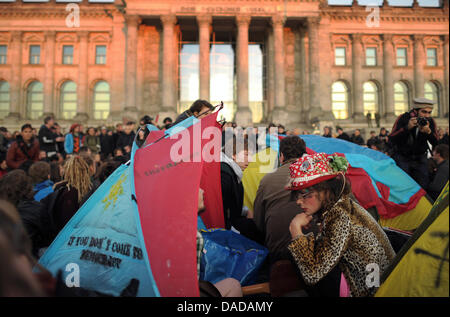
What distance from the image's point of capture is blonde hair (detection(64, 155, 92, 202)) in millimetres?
3996

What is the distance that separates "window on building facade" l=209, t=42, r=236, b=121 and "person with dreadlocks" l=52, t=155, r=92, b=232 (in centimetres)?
2400

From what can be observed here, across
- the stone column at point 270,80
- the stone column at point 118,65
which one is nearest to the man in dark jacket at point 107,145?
the stone column at point 118,65

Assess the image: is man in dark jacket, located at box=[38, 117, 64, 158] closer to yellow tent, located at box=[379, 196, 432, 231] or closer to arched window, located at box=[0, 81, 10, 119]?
yellow tent, located at box=[379, 196, 432, 231]

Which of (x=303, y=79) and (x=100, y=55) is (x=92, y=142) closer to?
(x=100, y=55)

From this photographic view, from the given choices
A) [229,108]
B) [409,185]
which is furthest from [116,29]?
[409,185]

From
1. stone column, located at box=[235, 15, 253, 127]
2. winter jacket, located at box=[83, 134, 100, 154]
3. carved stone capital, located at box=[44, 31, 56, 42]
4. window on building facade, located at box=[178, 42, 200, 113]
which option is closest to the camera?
winter jacket, located at box=[83, 134, 100, 154]

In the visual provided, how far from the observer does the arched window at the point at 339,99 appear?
30609mm

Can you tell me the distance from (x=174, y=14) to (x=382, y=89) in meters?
20.6

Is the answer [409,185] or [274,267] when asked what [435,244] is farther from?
[409,185]

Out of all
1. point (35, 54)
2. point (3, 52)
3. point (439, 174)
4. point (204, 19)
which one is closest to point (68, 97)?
point (35, 54)

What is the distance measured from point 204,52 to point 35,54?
55.1 ft

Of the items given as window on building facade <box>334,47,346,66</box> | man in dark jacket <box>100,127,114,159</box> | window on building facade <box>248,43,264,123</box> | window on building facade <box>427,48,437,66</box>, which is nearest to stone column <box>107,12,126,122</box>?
window on building facade <box>248,43,264,123</box>

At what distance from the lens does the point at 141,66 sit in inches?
1051

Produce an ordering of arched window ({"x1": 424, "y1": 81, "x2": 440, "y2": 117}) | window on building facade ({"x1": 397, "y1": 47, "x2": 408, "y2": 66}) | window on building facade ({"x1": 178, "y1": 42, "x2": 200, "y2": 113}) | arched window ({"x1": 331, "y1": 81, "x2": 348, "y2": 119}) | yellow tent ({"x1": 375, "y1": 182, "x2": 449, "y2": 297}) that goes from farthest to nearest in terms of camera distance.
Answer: arched window ({"x1": 424, "y1": 81, "x2": 440, "y2": 117}) < window on building facade ({"x1": 397, "y1": 47, "x2": 408, "y2": 66}) < arched window ({"x1": 331, "y1": 81, "x2": 348, "y2": 119}) < window on building facade ({"x1": 178, "y1": 42, "x2": 200, "y2": 113}) < yellow tent ({"x1": 375, "y1": 182, "x2": 449, "y2": 297})
